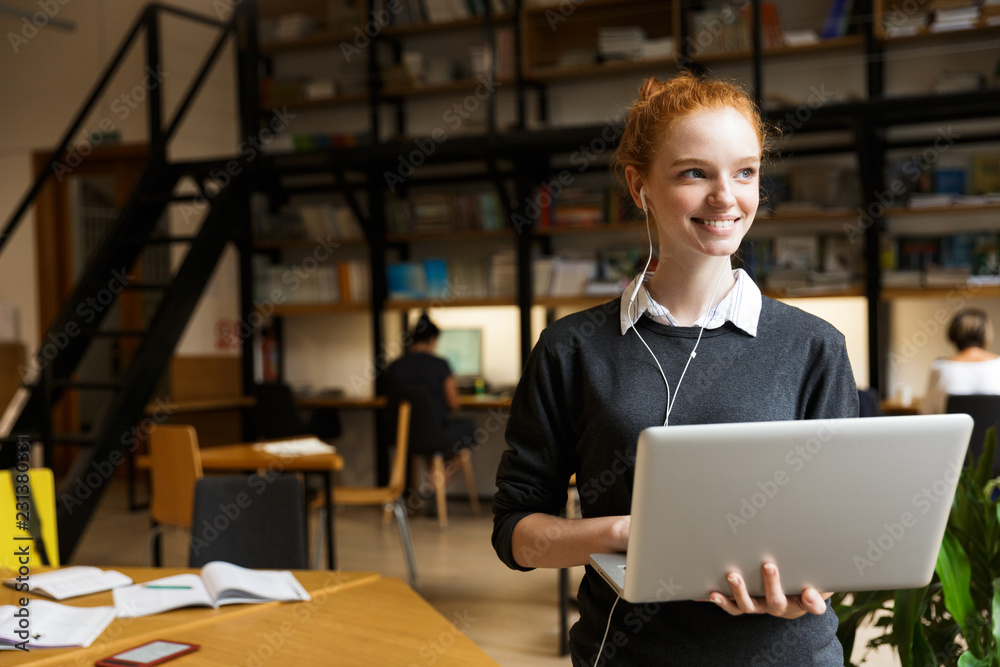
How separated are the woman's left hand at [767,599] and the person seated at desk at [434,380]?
4.63 meters

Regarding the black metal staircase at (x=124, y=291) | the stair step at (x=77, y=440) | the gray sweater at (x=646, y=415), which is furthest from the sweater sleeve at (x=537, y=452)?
the stair step at (x=77, y=440)

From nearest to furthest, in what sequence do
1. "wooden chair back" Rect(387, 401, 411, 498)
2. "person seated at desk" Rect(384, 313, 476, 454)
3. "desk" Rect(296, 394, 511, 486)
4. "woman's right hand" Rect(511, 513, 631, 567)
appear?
"woman's right hand" Rect(511, 513, 631, 567), "wooden chair back" Rect(387, 401, 411, 498), "person seated at desk" Rect(384, 313, 476, 454), "desk" Rect(296, 394, 511, 486)

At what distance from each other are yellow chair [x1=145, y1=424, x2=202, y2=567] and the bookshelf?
7.42 feet

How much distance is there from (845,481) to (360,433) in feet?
20.1

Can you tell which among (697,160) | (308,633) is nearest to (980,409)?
(308,633)

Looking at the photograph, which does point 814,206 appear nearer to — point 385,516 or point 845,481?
point 385,516

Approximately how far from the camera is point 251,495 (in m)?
2.62

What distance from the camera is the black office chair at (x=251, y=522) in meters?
2.57

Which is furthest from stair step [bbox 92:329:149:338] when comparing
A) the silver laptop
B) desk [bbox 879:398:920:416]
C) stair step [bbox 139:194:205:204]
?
the silver laptop

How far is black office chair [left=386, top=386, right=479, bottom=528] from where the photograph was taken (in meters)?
5.45

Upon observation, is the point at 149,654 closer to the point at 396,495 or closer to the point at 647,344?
the point at 647,344

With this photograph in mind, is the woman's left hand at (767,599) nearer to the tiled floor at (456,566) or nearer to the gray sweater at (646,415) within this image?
the gray sweater at (646,415)

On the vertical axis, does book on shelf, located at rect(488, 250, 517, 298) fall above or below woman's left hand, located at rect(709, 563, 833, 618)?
above

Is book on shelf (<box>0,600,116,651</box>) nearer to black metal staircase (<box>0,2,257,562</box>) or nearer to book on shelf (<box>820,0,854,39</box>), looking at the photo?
black metal staircase (<box>0,2,257,562</box>)
